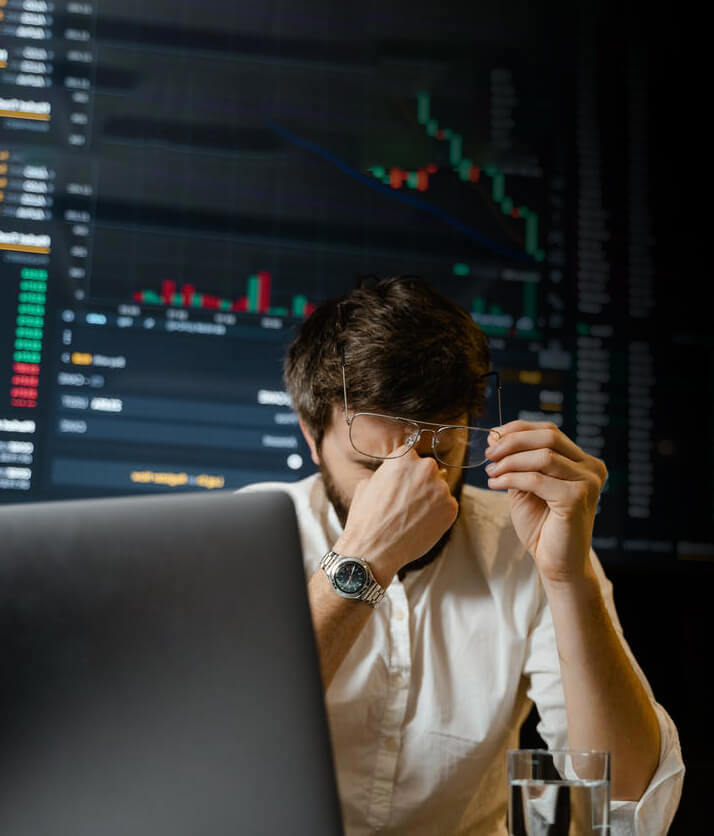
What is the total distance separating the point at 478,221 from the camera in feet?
6.95

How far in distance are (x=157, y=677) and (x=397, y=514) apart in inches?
26.2

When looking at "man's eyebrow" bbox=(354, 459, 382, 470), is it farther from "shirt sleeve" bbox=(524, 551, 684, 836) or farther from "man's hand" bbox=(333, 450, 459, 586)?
"shirt sleeve" bbox=(524, 551, 684, 836)

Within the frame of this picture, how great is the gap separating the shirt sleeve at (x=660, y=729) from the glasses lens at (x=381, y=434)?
318 millimetres

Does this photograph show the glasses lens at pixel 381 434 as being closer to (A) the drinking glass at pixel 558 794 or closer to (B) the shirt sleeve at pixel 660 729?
(B) the shirt sleeve at pixel 660 729

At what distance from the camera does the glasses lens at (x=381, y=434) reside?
4.12ft

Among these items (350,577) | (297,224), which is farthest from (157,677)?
(297,224)

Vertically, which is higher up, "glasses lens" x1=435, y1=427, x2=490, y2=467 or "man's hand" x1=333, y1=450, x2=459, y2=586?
"glasses lens" x1=435, y1=427, x2=490, y2=467

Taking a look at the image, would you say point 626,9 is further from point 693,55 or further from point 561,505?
point 561,505

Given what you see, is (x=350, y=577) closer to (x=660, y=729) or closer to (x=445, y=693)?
(x=445, y=693)

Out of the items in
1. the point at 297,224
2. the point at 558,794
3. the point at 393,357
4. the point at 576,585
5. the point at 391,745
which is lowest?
the point at 391,745

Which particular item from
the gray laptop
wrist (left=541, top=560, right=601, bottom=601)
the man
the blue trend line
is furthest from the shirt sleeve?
the blue trend line

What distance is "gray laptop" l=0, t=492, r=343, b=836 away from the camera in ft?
1.58

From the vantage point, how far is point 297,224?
2061 mm

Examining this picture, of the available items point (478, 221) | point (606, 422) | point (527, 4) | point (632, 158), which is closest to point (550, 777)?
point (606, 422)
